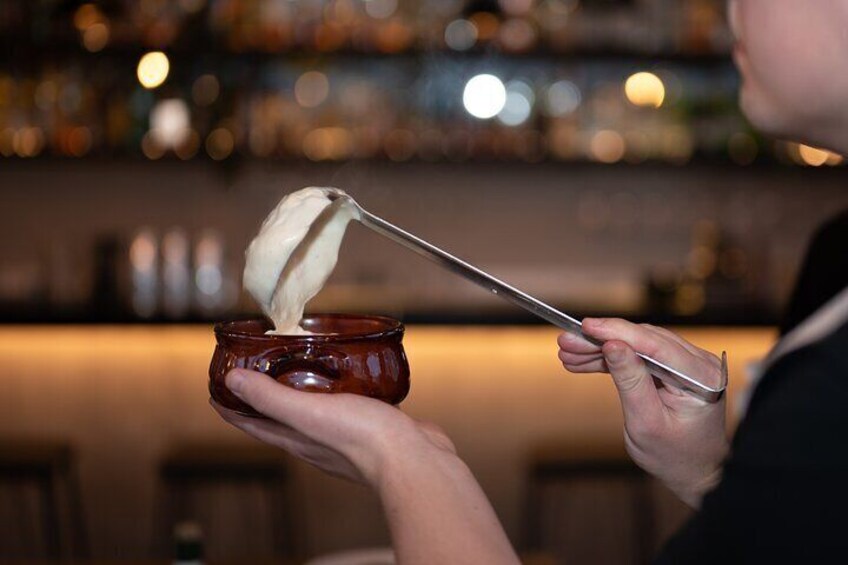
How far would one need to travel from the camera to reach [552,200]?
5.11 meters

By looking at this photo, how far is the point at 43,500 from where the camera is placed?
12.5 ft

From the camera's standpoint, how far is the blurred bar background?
3998 mm

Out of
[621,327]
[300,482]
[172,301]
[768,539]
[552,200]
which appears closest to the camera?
[768,539]

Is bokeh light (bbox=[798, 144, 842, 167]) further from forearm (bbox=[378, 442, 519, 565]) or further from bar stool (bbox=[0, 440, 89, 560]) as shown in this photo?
forearm (bbox=[378, 442, 519, 565])

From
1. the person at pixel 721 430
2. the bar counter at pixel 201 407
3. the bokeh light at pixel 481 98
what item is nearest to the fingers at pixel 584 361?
the person at pixel 721 430

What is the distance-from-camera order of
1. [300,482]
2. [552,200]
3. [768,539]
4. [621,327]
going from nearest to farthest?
[768,539], [621,327], [300,482], [552,200]

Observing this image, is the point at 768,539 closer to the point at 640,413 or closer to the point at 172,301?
the point at 640,413

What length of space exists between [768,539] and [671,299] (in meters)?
3.58

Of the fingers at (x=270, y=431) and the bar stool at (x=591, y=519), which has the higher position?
the fingers at (x=270, y=431)

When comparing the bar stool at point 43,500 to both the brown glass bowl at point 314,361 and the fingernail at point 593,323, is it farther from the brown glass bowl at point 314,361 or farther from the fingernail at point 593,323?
the fingernail at point 593,323

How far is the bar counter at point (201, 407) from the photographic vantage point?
3986 millimetres

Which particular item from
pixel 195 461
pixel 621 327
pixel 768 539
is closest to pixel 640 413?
pixel 621 327

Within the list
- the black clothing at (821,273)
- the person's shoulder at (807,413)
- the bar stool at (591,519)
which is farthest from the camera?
the bar stool at (591,519)

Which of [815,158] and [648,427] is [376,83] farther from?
[648,427]
